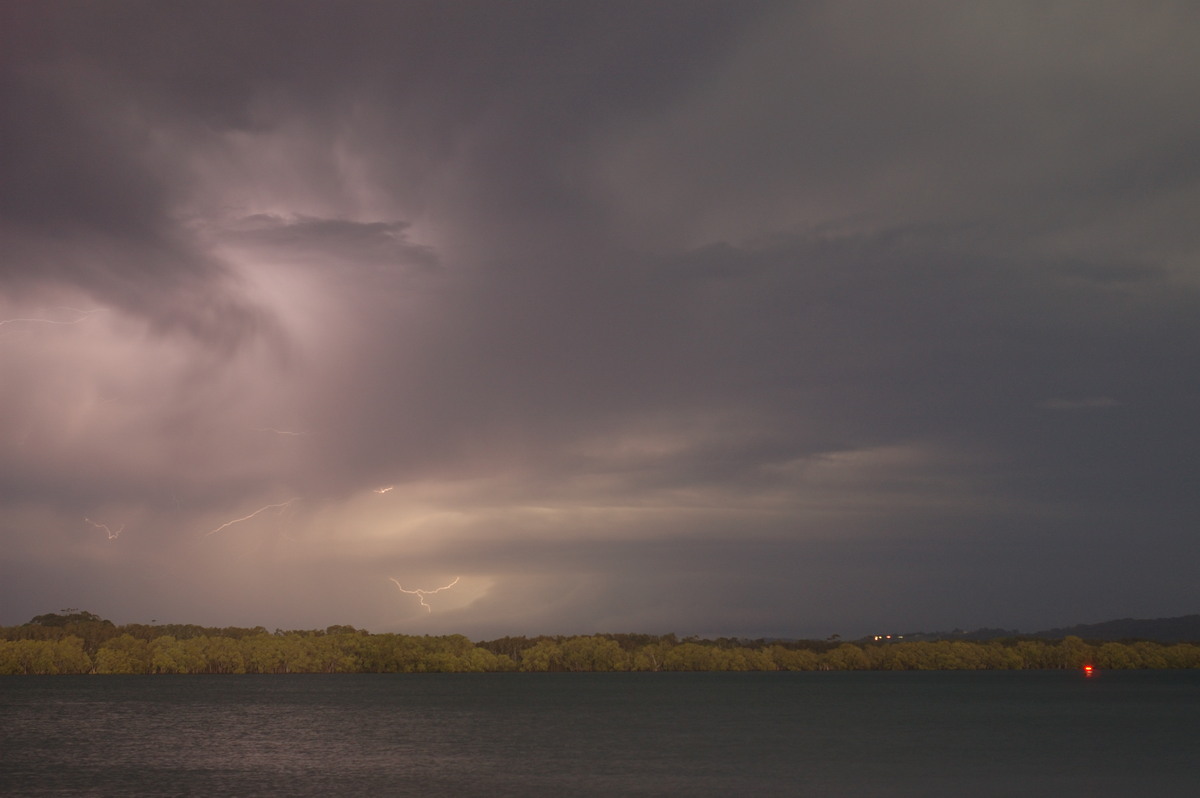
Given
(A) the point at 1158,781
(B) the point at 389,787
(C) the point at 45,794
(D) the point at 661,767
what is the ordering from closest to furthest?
(C) the point at 45,794 < (B) the point at 389,787 < (A) the point at 1158,781 < (D) the point at 661,767

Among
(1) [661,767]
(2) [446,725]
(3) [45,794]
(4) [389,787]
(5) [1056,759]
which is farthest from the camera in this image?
(2) [446,725]

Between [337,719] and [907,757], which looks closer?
[907,757]

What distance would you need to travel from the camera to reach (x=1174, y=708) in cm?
16462

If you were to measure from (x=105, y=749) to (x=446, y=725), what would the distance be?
43.1m

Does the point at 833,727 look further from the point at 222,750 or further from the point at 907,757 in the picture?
the point at 222,750

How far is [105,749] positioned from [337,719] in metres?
45.2

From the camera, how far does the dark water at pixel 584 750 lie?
65.3 m

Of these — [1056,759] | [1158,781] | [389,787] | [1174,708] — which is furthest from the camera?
[1174,708]

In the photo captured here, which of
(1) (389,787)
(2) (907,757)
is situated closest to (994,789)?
(2) (907,757)

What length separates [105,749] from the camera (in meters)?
86.1

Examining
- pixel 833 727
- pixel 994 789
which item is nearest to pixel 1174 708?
pixel 833 727

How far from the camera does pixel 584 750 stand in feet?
297

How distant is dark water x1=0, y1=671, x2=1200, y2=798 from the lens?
65312 millimetres

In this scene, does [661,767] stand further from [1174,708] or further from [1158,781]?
[1174,708]
